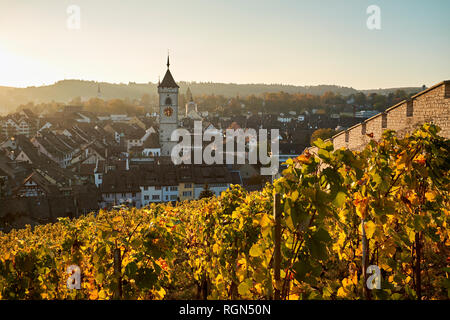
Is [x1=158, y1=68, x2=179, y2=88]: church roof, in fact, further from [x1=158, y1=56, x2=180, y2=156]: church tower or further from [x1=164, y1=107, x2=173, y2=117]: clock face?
[x1=164, y1=107, x2=173, y2=117]: clock face

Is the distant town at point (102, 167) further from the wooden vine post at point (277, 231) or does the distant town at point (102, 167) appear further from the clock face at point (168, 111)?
the wooden vine post at point (277, 231)

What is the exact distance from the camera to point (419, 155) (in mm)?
4340

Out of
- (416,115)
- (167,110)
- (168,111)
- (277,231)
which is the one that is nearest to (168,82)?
(167,110)

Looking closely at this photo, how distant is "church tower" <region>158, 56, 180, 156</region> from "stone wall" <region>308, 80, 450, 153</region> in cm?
5514

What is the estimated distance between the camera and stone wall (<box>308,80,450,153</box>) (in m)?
8.65

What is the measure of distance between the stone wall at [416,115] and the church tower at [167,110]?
55135mm

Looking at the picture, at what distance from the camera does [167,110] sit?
64.9 m

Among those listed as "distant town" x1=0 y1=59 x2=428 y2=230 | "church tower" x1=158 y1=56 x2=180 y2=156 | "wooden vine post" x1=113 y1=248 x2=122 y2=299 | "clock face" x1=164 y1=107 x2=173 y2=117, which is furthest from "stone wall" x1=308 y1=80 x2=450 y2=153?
"church tower" x1=158 y1=56 x2=180 y2=156

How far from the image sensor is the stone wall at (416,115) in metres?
8.65

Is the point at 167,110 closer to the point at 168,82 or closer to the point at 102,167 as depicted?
the point at 168,82

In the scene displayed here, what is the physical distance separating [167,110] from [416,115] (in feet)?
189
